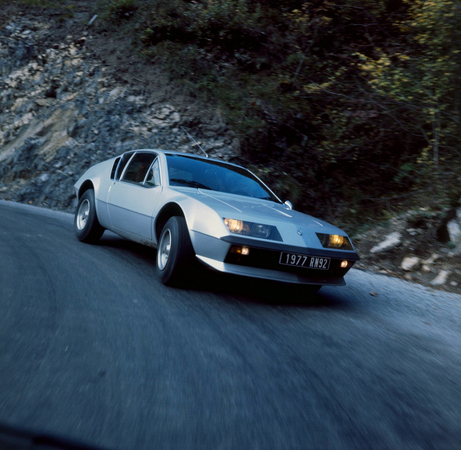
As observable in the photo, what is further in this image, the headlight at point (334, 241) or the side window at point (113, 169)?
the side window at point (113, 169)

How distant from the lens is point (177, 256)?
419 centimetres

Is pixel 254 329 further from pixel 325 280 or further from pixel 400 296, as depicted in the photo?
pixel 400 296

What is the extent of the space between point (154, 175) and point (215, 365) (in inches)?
119

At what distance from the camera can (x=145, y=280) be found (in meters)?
4.60

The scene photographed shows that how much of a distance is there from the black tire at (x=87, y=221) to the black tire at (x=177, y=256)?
6.56 feet

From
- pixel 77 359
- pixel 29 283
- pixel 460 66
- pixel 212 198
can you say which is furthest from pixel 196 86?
pixel 77 359

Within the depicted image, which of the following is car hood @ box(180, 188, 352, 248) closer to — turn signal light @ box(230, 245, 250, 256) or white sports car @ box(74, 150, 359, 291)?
white sports car @ box(74, 150, 359, 291)

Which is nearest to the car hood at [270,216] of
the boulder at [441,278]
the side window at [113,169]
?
the side window at [113,169]

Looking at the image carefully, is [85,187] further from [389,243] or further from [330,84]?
[330,84]

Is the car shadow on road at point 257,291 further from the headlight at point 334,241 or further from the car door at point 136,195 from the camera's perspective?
the headlight at point 334,241

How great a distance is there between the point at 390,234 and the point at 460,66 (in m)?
3.34

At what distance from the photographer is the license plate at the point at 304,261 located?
4023 millimetres

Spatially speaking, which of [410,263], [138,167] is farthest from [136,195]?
[410,263]

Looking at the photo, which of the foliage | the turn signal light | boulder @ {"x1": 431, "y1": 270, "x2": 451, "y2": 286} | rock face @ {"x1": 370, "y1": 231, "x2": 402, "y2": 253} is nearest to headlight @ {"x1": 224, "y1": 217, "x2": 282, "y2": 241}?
the turn signal light
